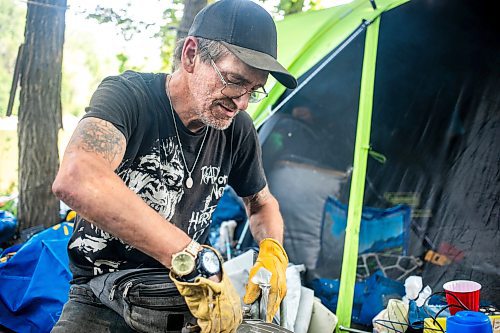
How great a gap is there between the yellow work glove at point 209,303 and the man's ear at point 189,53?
0.85 meters

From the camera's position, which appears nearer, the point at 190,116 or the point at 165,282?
the point at 165,282

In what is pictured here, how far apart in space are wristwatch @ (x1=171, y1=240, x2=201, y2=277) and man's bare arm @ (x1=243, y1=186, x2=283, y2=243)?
93 centimetres

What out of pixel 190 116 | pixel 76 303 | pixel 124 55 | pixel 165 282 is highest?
pixel 124 55

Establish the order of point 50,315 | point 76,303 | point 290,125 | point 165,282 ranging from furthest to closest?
point 290,125
point 50,315
point 76,303
point 165,282

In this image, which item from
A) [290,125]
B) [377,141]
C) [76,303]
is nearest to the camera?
[76,303]

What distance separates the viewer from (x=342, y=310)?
3.46 metres

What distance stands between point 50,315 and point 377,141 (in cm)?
281

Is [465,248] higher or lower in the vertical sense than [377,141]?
lower

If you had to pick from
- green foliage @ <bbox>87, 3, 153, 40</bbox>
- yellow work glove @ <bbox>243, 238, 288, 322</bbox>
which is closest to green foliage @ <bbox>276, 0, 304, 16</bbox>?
green foliage @ <bbox>87, 3, 153, 40</bbox>

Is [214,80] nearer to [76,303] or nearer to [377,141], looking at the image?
[76,303]

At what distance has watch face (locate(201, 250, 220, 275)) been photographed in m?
1.60

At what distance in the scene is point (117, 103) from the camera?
72.7 inches

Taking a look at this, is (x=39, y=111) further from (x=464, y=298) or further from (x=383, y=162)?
(x=464, y=298)

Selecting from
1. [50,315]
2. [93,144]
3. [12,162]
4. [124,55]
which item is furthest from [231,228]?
[12,162]
